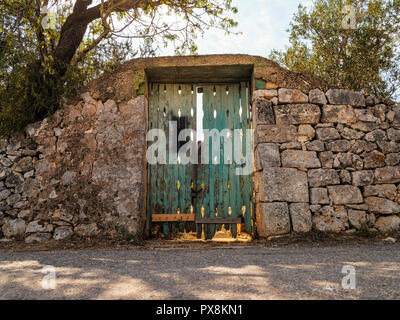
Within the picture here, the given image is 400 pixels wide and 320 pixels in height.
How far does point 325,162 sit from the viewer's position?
4.45 meters

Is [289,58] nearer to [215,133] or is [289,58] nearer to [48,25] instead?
[215,133]

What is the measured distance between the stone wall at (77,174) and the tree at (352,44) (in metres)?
4.27

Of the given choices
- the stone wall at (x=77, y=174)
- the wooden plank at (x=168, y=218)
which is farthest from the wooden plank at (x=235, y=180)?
the stone wall at (x=77, y=174)

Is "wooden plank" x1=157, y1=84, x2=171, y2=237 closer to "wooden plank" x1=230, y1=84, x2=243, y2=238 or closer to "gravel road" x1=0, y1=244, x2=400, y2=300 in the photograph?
"wooden plank" x1=230, y1=84, x2=243, y2=238

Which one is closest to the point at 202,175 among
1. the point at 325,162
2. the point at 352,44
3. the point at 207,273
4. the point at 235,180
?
the point at 235,180

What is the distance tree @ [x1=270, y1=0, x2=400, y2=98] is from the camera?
6500 mm

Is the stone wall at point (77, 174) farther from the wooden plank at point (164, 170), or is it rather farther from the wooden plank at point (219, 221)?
the wooden plank at point (219, 221)

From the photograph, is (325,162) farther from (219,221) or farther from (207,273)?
(207,273)

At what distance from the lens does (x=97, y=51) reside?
5.53 m

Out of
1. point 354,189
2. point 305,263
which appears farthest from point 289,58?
point 305,263

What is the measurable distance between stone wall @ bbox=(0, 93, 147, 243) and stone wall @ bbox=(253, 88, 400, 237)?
71.9 inches

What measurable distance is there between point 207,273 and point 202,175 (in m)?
2.50

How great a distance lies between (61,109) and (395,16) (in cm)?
689

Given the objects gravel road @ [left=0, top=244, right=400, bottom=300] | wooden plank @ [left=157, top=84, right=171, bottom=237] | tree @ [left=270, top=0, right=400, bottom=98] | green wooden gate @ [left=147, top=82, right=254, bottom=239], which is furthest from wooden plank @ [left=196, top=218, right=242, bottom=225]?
tree @ [left=270, top=0, right=400, bottom=98]
